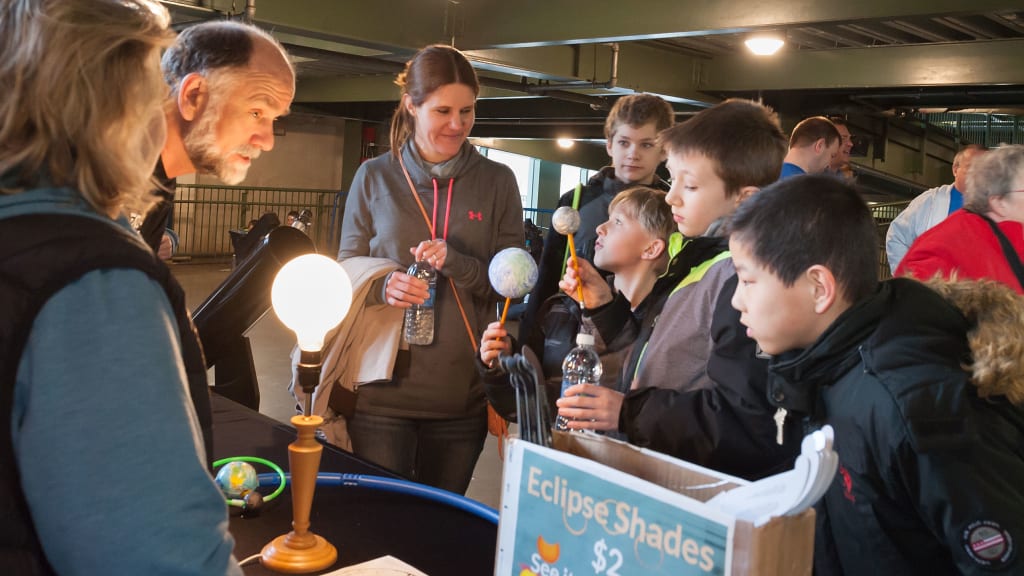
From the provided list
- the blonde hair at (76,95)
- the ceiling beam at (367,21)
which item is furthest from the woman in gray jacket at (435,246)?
the ceiling beam at (367,21)

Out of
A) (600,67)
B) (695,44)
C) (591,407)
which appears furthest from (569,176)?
(591,407)

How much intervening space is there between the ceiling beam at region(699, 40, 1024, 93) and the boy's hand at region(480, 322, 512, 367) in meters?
6.35

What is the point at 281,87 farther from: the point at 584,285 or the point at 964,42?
the point at 964,42

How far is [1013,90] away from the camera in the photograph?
8.46m

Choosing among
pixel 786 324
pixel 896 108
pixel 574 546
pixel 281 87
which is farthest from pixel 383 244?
pixel 896 108

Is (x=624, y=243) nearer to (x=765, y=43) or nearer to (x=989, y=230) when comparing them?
(x=989, y=230)

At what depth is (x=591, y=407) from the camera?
1533 mm

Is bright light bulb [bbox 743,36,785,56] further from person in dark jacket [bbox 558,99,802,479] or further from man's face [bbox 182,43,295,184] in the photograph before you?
man's face [bbox 182,43,295,184]

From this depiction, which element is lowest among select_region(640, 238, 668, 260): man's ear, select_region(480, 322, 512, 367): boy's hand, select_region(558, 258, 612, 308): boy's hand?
select_region(480, 322, 512, 367): boy's hand

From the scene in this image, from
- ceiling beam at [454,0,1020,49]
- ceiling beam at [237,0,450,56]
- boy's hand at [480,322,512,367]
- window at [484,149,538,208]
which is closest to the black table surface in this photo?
boy's hand at [480,322,512,367]

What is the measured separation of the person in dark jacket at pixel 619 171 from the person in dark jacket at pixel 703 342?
608mm

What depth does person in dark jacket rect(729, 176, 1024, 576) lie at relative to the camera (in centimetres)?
117

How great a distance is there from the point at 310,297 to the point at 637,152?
1.62 m

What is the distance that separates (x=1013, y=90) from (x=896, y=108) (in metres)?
1.96
